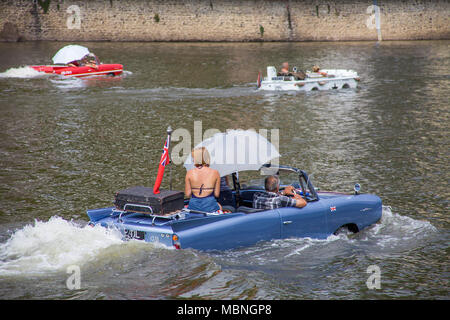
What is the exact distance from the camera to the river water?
7.48 metres

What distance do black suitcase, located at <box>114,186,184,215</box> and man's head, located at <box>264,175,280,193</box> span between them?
1301 mm

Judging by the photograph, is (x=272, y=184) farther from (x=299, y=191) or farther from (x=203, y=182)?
(x=203, y=182)

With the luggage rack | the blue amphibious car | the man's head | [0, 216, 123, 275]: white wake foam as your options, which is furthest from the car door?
[0, 216, 123, 275]: white wake foam

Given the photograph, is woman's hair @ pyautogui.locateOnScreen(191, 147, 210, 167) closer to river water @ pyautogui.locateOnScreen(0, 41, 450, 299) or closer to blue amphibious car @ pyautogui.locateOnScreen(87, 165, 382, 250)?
blue amphibious car @ pyautogui.locateOnScreen(87, 165, 382, 250)

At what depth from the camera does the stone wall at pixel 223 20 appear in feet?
148

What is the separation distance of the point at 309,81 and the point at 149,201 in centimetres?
1843

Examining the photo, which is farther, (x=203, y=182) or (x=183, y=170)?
(x=183, y=170)

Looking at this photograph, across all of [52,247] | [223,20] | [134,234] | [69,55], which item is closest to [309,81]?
[69,55]

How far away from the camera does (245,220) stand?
319 inches

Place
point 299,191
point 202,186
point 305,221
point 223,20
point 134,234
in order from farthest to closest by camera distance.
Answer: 1. point 223,20
2. point 299,191
3. point 305,221
4. point 202,186
5. point 134,234

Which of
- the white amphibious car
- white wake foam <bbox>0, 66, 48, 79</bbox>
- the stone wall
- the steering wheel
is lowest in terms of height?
the steering wheel

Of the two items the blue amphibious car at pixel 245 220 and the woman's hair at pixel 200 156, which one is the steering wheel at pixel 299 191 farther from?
the woman's hair at pixel 200 156

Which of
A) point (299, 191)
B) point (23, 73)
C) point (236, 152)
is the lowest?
point (299, 191)
